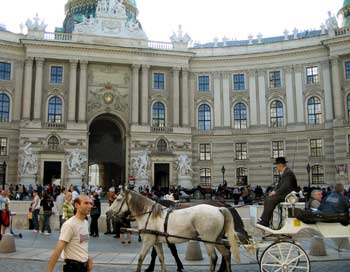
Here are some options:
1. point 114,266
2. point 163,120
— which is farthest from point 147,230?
point 163,120

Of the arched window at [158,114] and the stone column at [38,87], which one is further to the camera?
the arched window at [158,114]

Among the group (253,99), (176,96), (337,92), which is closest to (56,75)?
(176,96)

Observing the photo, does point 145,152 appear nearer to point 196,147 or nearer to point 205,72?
point 196,147

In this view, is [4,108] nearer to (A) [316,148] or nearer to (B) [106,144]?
(B) [106,144]

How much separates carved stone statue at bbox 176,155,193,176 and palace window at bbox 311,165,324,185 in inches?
555

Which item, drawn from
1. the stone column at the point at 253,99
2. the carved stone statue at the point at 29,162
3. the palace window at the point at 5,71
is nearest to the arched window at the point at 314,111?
the stone column at the point at 253,99

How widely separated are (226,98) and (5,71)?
26.3m

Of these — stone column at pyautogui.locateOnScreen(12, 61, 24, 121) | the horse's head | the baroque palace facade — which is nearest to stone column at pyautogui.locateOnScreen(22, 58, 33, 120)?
the baroque palace facade

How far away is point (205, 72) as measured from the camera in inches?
2087

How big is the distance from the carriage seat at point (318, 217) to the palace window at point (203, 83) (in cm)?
4322

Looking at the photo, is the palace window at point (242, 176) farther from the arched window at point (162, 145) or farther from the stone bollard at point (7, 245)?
the stone bollard at point (7, 245)

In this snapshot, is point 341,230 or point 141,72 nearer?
point 341,230

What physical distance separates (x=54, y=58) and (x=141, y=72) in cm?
1033

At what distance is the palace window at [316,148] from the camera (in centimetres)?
4781
